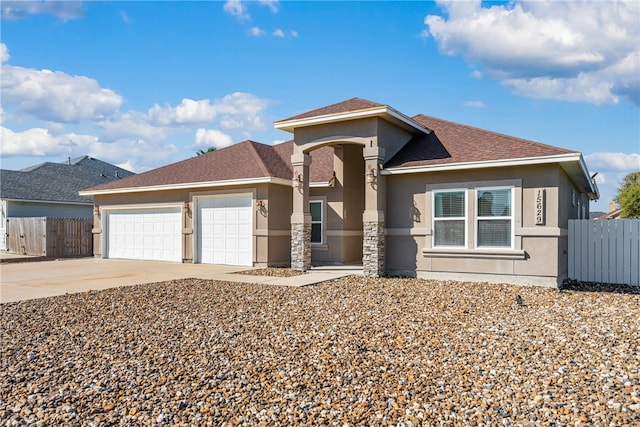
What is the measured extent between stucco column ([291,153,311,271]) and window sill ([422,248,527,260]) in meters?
3.55

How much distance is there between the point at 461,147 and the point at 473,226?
7.67 feet

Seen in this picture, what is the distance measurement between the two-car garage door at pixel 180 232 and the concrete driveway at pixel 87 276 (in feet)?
1.96

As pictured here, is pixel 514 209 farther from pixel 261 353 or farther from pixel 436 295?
pixel 261 353

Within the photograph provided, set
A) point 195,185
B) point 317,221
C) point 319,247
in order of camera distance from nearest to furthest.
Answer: point 319,247, point 317,221, point 195,185

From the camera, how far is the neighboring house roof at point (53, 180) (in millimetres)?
25484

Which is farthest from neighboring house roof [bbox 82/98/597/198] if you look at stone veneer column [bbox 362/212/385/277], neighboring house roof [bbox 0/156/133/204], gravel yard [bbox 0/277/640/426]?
neighboring house roof [bbox 0/156/133/204]

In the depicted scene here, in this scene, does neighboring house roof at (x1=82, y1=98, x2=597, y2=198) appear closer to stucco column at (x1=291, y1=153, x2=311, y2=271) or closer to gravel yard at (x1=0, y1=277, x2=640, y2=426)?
stucco column at (x1=291, y1=153, x2=311, y2=271)

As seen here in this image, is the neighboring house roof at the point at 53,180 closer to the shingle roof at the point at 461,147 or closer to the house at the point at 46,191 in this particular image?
the house at the point at 46,191

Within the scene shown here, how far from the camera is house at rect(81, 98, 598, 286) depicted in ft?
37.1

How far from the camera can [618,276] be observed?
12109 mm

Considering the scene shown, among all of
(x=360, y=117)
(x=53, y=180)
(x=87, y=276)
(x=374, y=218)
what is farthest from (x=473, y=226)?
(x=53, y=180)

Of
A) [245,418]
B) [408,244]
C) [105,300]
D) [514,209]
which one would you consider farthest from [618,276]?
[105,300]

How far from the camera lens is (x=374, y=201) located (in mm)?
12680

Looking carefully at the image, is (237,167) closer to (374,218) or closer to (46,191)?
(374,218)
